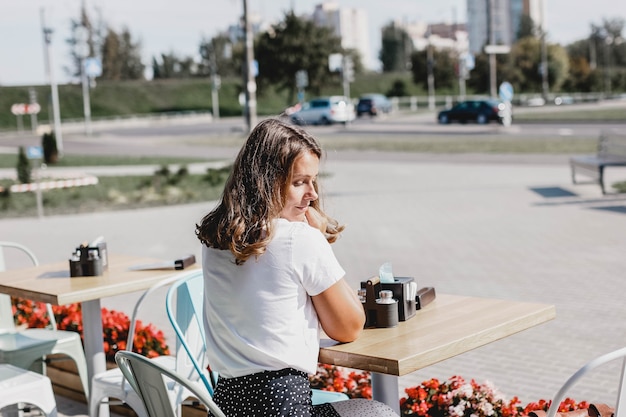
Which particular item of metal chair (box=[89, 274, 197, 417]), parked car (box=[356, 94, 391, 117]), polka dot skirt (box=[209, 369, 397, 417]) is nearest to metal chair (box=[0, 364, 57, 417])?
metal chair (box=[89, 274, 197, 417])

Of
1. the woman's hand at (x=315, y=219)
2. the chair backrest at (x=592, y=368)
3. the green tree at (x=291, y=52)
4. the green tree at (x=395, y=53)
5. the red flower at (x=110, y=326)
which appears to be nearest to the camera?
the chair backrest at (x=592, y=368)

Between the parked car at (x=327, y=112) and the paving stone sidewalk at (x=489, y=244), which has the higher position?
the parked car at (x=327, y=112)

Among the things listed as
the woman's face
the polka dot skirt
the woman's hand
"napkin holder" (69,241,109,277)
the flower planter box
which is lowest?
the flower planter box

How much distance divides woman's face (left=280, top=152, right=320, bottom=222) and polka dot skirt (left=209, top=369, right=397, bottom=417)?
19.6 inches

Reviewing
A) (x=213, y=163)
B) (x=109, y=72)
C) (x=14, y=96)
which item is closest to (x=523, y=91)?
(x=109, y=72)

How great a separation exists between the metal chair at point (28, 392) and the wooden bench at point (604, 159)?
11.6 m

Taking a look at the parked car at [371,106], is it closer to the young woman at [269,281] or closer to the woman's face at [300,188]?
the woman's face at [300,188]

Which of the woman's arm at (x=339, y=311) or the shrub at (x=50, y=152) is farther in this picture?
the shrub at (x=50, y=152)

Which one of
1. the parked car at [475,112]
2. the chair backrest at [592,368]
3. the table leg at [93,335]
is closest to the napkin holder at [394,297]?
the chair backrest at [592,368]

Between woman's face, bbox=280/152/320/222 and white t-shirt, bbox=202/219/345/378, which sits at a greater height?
woman's face, bbox=280/152/320/222

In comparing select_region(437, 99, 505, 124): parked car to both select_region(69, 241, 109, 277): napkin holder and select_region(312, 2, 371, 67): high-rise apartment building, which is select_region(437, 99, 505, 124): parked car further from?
select_region(312, 2, 371, 67): high-rise apartment building

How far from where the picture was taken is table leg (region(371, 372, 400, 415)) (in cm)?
340

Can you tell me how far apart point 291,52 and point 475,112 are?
77.2 feet

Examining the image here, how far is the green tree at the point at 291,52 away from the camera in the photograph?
62.7 m
